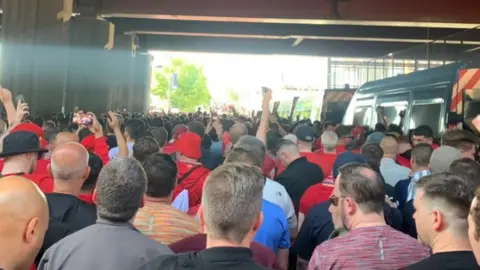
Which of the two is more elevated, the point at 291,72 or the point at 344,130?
the point at 291,72

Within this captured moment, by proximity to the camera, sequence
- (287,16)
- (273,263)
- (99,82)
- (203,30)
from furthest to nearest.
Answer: (203,30) → (99,82) → (287,16) → (273,263)

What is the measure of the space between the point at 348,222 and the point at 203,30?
25191mm

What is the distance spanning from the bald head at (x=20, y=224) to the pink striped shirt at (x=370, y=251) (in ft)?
5.05

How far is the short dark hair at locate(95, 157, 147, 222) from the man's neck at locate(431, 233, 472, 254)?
62.1 inches

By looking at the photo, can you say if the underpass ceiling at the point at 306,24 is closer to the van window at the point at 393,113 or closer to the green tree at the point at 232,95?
the van window at the point at 393,113

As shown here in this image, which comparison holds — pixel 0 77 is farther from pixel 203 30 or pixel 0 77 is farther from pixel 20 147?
pixel 20 147

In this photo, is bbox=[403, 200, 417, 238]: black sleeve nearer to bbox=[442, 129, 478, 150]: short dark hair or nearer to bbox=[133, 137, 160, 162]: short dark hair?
bbox=[442, 129, 478, 150]: short dark hair

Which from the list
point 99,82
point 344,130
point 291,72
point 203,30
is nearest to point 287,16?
point 203,30

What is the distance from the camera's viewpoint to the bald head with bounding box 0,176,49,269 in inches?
87.3

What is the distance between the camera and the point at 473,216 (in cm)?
215

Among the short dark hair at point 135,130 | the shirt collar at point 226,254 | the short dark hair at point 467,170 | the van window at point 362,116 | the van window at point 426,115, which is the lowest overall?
the shirt collar at point 226,254

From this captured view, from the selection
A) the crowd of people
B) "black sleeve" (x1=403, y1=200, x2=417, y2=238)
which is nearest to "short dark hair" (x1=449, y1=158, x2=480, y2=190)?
the crowd of people

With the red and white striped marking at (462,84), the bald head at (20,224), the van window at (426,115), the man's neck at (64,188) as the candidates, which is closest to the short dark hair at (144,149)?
the man's neck at (64,188)

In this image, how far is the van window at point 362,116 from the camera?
14750 millimetres
